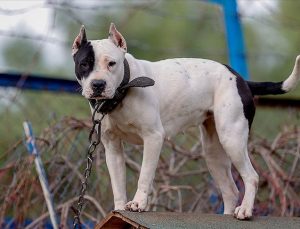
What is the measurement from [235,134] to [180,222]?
0.64m

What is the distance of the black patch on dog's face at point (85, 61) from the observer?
3984 mm

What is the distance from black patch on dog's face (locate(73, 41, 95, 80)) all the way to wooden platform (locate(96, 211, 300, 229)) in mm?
645

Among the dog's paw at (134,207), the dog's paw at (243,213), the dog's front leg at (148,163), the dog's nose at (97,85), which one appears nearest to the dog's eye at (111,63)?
the dog's nose at (97,85)

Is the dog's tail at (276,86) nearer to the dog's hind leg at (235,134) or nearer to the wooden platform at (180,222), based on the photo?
the dog's hind leg at (235,134)

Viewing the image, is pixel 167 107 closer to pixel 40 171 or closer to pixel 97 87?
pixel 97 87

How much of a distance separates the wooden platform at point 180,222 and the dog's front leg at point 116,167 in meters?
0.13

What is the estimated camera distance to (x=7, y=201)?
17.8 feet

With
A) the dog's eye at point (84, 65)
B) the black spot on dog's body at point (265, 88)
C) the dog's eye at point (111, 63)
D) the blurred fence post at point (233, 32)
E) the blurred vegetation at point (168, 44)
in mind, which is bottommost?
the blurred vegetation at point (168, 44)

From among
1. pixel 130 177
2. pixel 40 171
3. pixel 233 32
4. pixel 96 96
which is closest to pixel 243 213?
pixel 96 96

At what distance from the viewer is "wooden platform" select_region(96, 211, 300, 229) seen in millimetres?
3834

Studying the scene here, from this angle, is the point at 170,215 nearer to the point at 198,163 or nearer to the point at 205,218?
the point at 205,218

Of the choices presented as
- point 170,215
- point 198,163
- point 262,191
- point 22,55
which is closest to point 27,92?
point 198,163

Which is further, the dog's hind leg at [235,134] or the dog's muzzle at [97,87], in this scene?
the dog's hind leg at [235,134]

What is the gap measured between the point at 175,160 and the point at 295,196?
91cm
